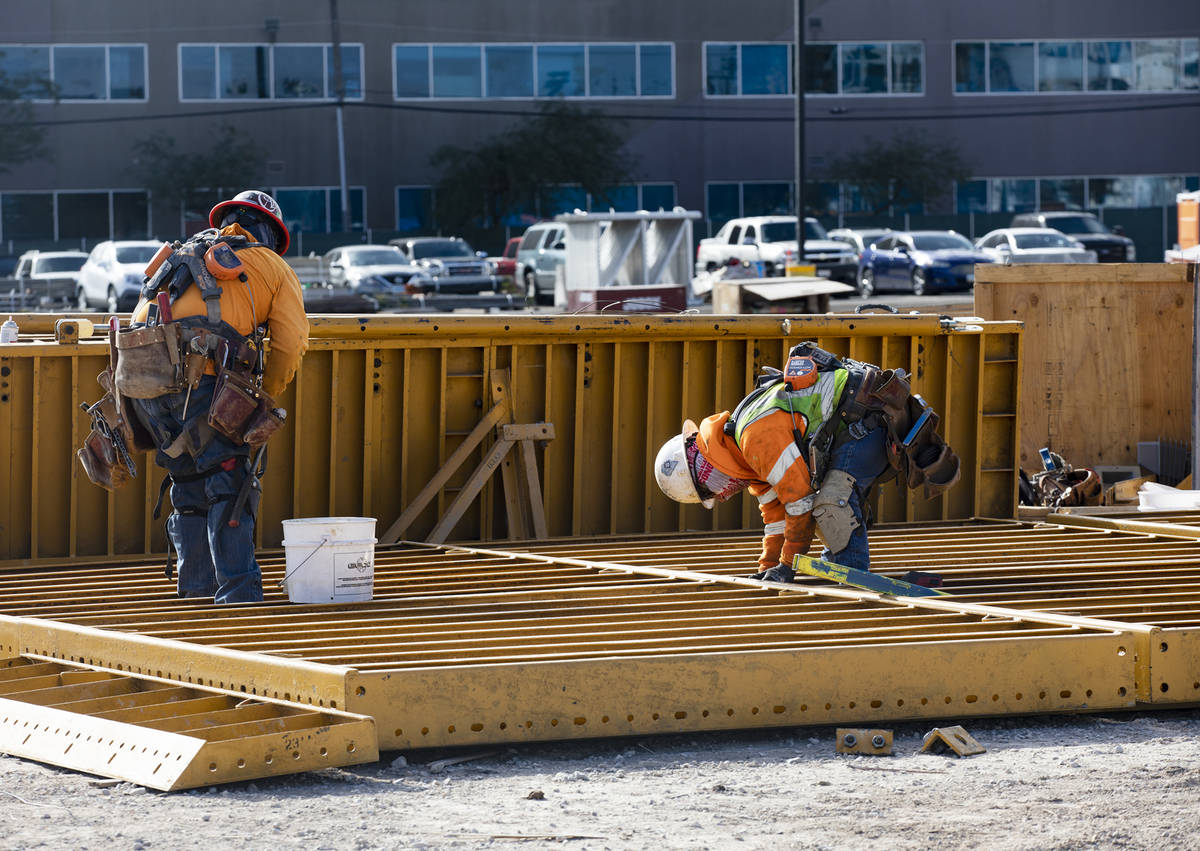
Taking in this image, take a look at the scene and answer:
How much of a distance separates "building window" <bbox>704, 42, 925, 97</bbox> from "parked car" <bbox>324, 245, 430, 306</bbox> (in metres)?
18.1

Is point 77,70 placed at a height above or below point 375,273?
above

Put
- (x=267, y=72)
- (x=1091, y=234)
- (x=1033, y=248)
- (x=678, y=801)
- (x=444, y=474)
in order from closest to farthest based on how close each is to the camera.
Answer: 1. (x=678, y=801)
2. (x=444, y=474)
3. (x=1033, y=248)
4. (x=1091, y=234)
5. (x=267, y=72)

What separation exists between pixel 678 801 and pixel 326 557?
2.76m

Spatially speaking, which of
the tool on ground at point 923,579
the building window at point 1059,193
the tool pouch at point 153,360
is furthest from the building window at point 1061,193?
the tool pouch at point 153,360

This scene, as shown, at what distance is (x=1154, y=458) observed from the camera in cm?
1320

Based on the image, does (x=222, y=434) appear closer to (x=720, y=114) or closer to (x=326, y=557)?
(x=326, y=557)

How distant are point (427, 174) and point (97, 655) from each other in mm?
44760

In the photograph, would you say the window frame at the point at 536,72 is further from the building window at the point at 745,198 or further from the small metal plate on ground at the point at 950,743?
the small metal plate on ground at the point at 950,743

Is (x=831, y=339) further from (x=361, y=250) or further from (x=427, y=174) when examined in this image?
(x=427, y=174)

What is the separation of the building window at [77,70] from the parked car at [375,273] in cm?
1539

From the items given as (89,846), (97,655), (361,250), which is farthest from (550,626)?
(361,250)

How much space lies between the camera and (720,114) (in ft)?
167

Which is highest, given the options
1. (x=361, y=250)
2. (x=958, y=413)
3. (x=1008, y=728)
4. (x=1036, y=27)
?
(x=1036, y=27)

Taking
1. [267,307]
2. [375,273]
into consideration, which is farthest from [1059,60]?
[267,307]
